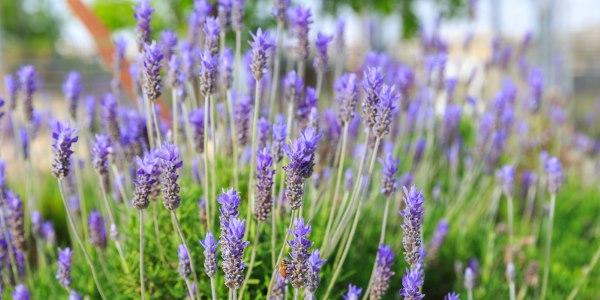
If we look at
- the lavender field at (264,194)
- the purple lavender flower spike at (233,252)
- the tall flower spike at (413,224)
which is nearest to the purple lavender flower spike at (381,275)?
the lavender field at (264,194)

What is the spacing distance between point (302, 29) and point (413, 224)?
770 mm

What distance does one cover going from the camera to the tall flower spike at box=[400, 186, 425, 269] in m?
1.31

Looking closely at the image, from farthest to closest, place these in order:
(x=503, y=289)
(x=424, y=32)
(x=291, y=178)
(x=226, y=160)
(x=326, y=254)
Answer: (x=424, y=32) < (x=503, y=289) < (x=226, y=160) < (x=326, y=254) < (x=291, y=178)

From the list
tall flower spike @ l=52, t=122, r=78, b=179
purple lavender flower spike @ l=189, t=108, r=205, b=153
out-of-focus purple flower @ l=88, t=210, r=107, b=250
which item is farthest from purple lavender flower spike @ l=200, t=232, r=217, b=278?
out-of-focus purple flower @ l=88, t=210, r=107, b=250

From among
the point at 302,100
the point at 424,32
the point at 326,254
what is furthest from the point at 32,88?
the point at 424,32

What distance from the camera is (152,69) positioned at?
4.88ft

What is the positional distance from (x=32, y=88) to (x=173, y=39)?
1.38 ft

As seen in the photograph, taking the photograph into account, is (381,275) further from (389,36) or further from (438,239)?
(389,36)

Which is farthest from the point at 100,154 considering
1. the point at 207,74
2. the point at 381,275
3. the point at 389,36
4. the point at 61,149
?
the point at 389,36

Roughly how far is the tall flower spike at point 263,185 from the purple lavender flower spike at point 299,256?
4.4 inches

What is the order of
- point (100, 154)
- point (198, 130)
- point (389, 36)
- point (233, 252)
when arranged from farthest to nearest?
point (389, 36) → point (198, 130) → point (100, 154) → point (233, 252)

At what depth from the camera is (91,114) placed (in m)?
2.57

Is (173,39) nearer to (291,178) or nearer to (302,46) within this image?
(302,46)

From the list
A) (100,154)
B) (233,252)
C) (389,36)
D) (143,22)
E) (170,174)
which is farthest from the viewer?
(389,36)
